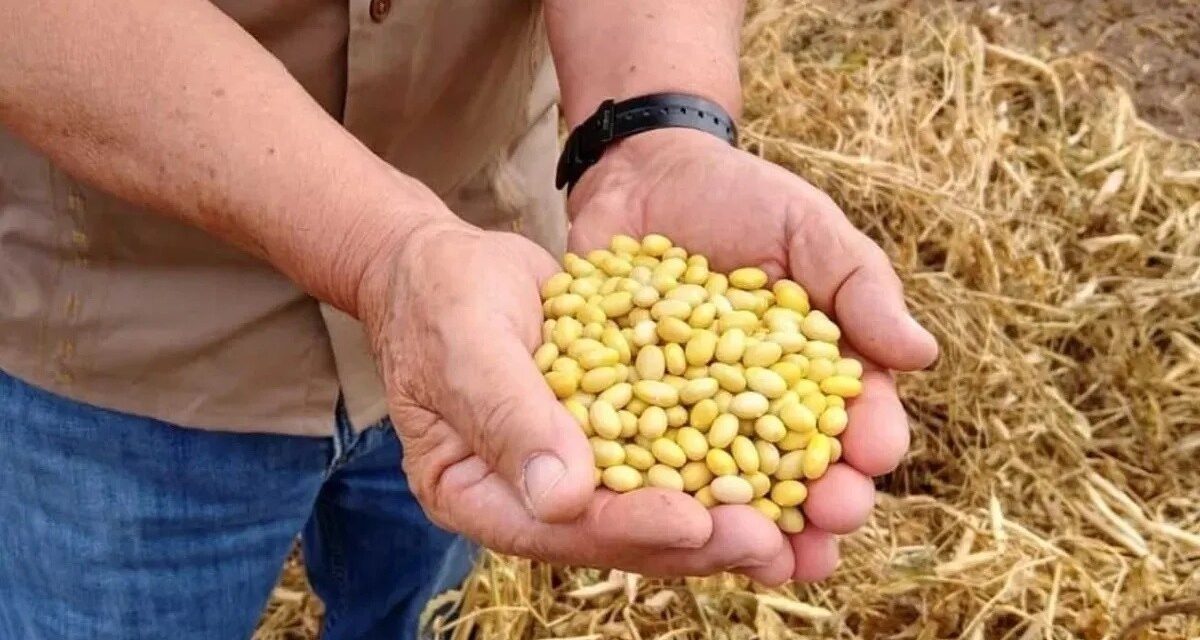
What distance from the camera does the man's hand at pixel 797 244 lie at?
993 mm

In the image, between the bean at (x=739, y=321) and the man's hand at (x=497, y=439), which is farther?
the bean at (x=739, y=321)

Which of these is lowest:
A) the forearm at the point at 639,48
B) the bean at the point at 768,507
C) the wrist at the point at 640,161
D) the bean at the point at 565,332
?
the bean at the point at 768,507

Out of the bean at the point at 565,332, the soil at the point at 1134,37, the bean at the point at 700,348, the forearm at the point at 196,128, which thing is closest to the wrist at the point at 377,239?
the forearm at the point at 196,128

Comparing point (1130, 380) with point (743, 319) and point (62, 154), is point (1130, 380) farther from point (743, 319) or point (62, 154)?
point (62, 154)

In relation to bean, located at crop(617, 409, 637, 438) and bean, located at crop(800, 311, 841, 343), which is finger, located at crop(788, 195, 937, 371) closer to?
bean, located at crop(800, 311, 841, 343)

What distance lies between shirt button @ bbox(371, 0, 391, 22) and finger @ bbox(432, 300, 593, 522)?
10.4 inches

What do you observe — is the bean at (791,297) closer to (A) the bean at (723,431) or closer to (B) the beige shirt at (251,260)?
(A) the bean at (723,431)

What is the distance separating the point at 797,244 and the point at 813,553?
0.78 feet

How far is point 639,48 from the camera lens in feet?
3.96

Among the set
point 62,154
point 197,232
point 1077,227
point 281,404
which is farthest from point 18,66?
point 1077,227

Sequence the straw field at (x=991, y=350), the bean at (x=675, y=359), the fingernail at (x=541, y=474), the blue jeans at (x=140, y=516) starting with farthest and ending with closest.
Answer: the straw field at (x=991, y=350) < the blue jeans at (x=140, y=516) < the bean at (x=675, y=359) < the fingernail at (x=541, y=474)

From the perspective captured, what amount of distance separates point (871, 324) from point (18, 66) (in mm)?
610

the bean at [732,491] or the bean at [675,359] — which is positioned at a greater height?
the bean at [675,359]

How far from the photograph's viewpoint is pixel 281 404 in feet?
3.95
